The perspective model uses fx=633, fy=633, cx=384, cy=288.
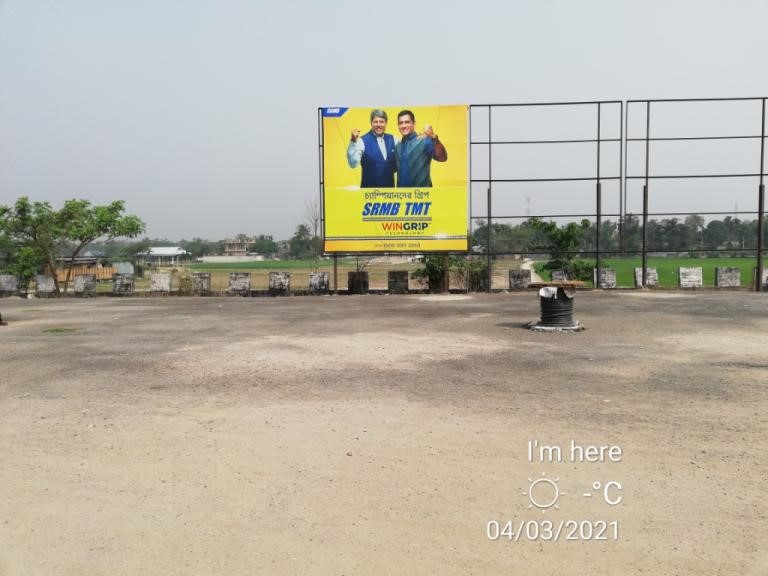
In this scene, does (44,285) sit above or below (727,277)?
below

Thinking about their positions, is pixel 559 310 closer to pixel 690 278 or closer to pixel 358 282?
pixel 358 282

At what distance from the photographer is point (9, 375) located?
729 centimetres

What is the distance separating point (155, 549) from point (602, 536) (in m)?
2.23

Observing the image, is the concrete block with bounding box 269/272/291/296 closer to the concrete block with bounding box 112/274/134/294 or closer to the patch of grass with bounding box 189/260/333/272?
the concrete block with bounding box 112/274/134/294

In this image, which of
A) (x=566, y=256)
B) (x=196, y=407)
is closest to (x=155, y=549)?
(x=196, y=407)

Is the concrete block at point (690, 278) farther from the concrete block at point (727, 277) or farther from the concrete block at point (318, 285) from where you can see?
the concrete block at point (318, 285)

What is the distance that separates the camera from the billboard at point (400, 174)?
65.8 feet

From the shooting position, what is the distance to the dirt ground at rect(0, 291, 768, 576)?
306cm
